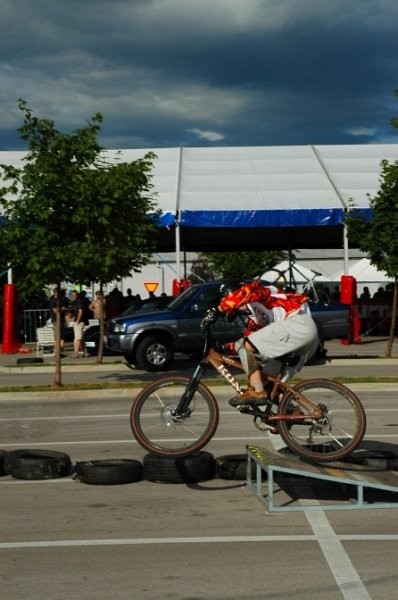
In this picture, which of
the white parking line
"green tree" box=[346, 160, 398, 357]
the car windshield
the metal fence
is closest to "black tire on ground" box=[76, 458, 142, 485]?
the white parking line

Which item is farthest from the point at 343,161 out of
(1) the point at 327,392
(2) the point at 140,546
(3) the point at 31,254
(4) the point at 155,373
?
(2) the point at 140,546

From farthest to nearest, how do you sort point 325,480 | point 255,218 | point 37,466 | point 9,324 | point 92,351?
point 255,218 < point 9,324 < point 92,351 < point 37,466 < point 325,480

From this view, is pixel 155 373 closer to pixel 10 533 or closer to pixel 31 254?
pixel 31 254

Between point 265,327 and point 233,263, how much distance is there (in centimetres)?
7239

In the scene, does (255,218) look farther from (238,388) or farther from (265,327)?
(238,388)

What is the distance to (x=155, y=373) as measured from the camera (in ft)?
68.3

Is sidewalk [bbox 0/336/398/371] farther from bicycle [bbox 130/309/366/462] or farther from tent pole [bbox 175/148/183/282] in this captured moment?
bicycle [bbox 130/309/366/462]

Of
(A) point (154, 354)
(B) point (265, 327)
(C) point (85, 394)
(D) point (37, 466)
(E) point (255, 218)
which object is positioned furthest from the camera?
(E) point (255, 218)

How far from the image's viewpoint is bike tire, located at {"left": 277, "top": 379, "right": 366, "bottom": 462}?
26.9 ft

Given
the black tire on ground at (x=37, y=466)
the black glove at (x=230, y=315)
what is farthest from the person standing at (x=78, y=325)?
the black glove at (x=230, y=315)

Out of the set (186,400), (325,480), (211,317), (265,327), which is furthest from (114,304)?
(325,480)

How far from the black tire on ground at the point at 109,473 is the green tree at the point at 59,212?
846cm

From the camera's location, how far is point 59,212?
1716 cm

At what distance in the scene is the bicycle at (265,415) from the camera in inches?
320
